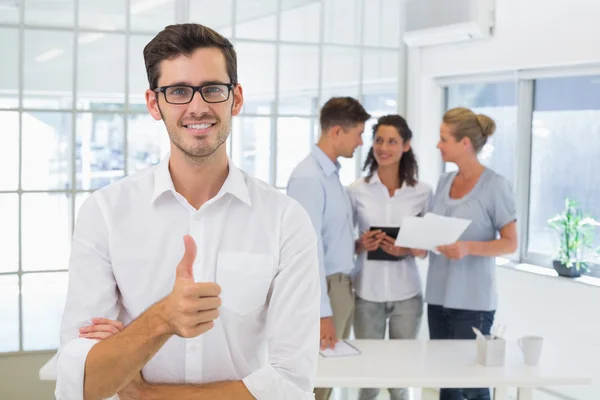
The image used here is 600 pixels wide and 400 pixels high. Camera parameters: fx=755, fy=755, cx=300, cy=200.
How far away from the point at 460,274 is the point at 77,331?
2233mm

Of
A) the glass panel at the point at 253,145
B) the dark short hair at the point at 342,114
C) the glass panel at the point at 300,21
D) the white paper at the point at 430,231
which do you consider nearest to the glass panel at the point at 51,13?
the glass panel at the point at 253,145

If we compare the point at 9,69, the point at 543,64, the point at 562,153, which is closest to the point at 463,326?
the point at 562,153

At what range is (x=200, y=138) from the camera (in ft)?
4.90

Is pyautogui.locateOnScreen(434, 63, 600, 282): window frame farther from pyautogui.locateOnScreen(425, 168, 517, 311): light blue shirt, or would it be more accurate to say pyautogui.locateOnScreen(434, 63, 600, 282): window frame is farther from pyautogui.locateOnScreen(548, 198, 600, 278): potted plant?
pyautogui.locateOnScreen(425, 168, 517, 311): light blue shirt

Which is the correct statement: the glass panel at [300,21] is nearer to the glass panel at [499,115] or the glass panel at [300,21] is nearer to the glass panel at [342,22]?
the glass panel at [342,22]

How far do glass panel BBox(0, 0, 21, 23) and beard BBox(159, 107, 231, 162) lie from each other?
8.97ft

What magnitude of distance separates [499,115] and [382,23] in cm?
96

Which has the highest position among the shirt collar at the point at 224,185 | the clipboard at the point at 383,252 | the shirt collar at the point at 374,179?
the shirt collar at the point at 224,185

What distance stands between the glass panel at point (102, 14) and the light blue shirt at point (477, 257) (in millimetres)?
2052

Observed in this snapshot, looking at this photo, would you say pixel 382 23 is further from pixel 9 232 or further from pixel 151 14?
pixel 9 232

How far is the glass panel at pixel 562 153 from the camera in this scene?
4.05 metres

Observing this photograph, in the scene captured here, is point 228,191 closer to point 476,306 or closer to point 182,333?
point 182,333

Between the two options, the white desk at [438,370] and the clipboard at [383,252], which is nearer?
the white desk at [438,370]

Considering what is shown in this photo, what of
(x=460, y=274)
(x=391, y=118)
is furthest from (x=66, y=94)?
(x=460, y=274)
